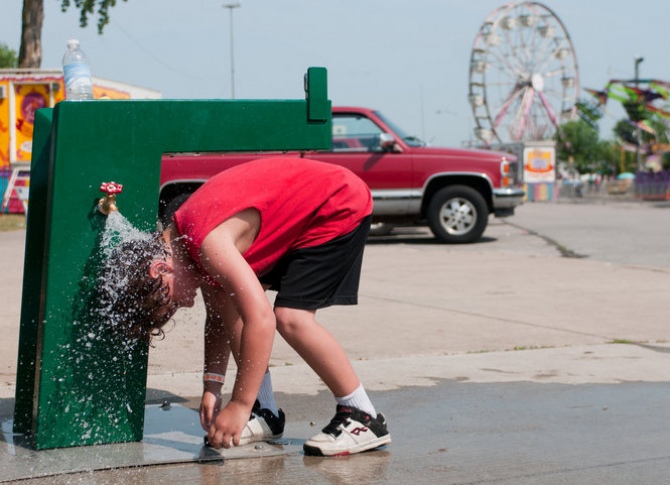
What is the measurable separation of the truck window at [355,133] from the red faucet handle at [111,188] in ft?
33.5

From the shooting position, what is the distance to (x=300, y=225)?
337 centimetres

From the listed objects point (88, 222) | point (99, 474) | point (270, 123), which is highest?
point (270, 123)

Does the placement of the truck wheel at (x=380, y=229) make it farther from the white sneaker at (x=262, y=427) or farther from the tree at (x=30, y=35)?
the white sneaker at (x=262, y=427)

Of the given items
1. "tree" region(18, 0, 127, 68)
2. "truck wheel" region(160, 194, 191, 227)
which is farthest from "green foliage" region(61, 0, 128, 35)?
"truck wheel" region(160, 194, 191, 227)

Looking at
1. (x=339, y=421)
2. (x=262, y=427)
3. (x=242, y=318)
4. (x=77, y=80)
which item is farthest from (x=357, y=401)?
(x=77, y=80)

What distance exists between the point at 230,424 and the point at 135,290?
1.63 ft

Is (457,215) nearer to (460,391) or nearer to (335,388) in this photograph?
(460,391)

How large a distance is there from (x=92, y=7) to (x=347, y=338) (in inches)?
721

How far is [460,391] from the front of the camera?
455cm

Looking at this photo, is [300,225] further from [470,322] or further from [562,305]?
[562,305]

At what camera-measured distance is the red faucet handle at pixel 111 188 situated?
3434mm

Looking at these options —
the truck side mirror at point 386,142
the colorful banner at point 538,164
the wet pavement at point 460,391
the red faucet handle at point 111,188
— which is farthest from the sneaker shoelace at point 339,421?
the colorful banner at point 538,164

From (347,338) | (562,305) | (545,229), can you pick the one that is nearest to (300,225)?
(347,338)

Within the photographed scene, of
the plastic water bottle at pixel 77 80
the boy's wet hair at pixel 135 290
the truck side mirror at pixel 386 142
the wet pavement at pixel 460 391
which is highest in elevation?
the truck side mirror at pixel 386 142
